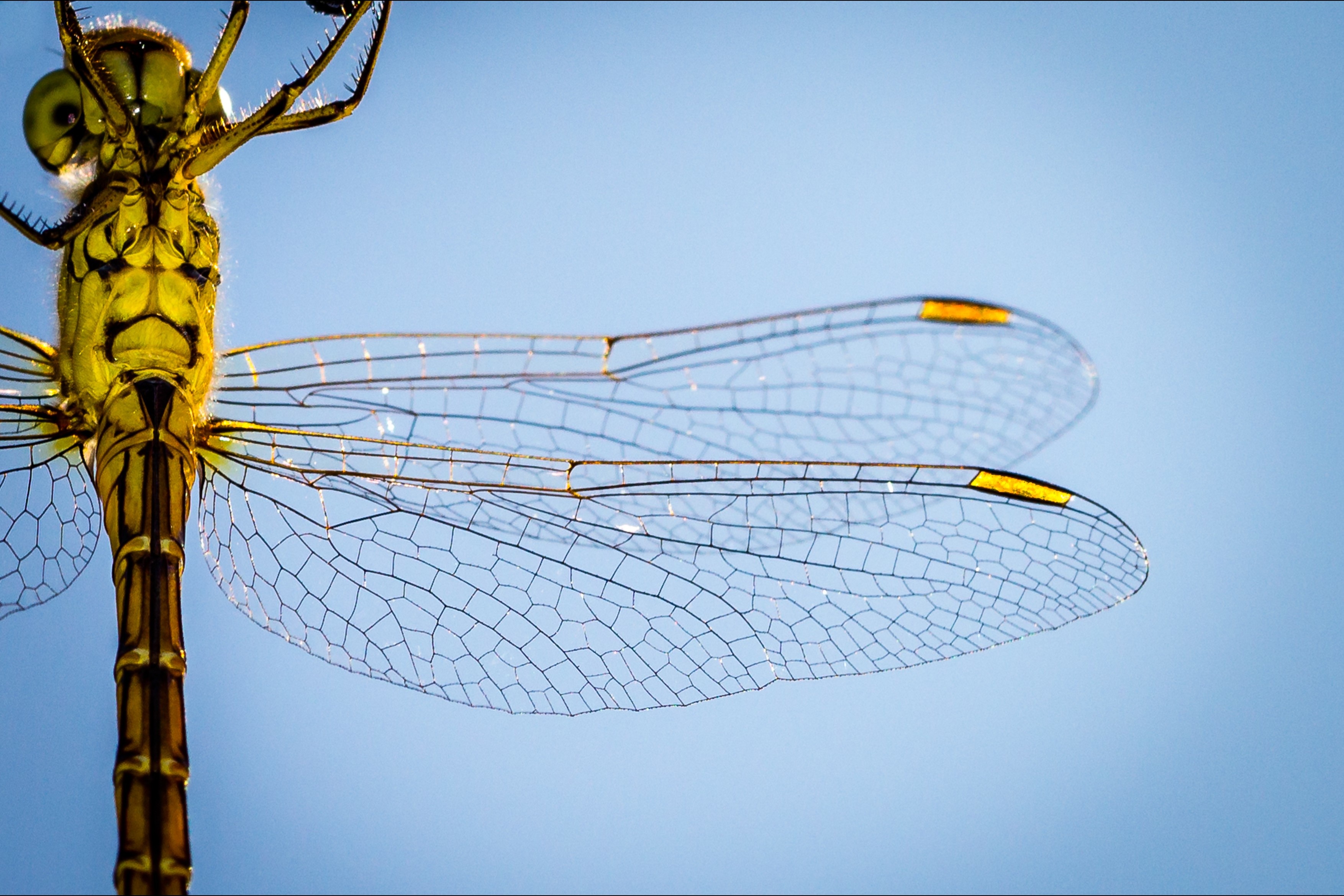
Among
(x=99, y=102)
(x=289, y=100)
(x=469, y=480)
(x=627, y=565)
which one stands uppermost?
(x=99, y=102)

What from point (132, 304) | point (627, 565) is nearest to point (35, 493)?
point (132, 304)

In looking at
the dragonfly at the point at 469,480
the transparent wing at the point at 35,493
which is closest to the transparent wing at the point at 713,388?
the dragonfly at the point at 469,480

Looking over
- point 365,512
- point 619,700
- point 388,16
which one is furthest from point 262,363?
point 619,700

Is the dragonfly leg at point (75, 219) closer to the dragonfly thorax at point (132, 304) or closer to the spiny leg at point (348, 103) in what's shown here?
the dragonfly thorax at point (132, 304)

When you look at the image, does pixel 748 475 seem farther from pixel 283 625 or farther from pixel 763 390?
pixel 283 625

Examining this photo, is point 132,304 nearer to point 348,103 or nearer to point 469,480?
point 348,103

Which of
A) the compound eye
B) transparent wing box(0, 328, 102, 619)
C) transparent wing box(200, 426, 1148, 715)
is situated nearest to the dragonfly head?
the compound eye

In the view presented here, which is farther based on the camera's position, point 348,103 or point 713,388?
point 713,388
